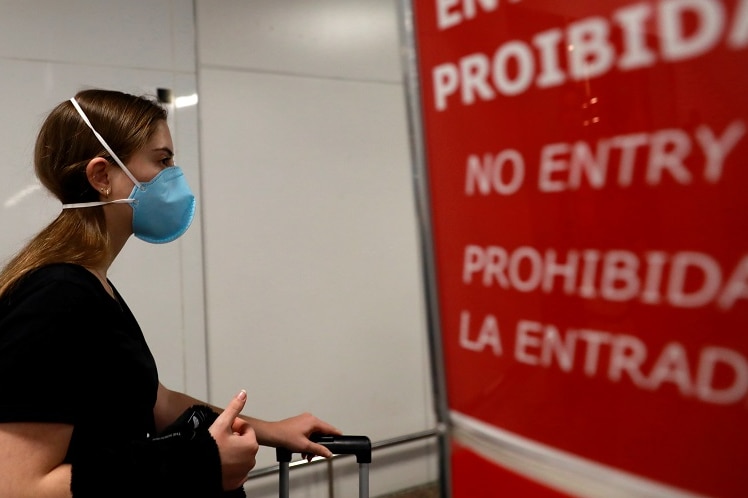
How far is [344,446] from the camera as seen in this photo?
1.31m

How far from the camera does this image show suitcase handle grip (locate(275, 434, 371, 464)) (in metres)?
1.29

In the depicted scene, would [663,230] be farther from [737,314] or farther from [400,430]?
[400,430]

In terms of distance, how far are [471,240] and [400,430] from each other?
224 centimetres

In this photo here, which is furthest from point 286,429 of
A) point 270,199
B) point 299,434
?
point 270,199

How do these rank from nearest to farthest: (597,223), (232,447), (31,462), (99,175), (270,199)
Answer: (597,223), (31,462), (232,447), (99,175), (270,199)

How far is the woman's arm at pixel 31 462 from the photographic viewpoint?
3.06ft

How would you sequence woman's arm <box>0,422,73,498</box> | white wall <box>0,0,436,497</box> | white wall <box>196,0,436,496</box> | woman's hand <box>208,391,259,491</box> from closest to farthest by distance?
1. woman's arm <box>0,422,73,498</box>
2. woman's hand <box>208,391,259,491</box>
3. white wall <box>0,0,436,497</box>
4. white wall <box>196,0,436,496</box>

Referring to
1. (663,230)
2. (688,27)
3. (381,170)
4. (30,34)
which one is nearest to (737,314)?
(663,230)

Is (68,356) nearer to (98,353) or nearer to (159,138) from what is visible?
(98,353)

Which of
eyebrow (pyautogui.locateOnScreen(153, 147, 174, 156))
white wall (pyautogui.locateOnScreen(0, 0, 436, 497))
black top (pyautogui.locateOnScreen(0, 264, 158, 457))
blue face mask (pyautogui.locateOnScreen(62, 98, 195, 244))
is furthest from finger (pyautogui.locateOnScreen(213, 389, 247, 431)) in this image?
white wall (pyautogui.locateOnScreen(0, 0, 436, 497))

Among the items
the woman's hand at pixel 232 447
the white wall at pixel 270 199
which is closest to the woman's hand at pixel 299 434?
the woman's hand at pixel 232 447

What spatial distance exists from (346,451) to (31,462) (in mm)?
592

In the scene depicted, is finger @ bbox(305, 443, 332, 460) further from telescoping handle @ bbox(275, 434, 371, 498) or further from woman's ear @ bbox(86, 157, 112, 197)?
woman's ear @ bbox(86, 157, 112, 197)

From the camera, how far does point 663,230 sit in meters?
0.44
